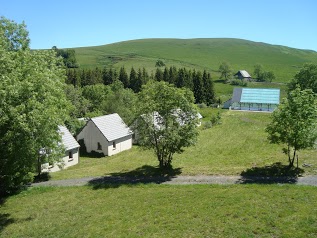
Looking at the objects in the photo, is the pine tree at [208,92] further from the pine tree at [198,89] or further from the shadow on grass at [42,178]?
the shadow on grass at [42,178]

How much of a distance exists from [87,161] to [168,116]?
17.9 m

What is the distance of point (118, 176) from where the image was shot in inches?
1086

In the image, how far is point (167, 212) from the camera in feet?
59.2

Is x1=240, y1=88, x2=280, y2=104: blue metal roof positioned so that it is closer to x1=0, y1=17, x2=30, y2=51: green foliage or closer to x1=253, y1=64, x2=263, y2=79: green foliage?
x1=0, y1=17, x2=30, y2=51: green foliage

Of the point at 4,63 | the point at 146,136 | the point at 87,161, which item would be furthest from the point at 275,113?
the point at 87,161

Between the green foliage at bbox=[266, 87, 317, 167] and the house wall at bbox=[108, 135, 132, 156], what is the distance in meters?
24.5

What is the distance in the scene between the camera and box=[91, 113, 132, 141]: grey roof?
42969mm

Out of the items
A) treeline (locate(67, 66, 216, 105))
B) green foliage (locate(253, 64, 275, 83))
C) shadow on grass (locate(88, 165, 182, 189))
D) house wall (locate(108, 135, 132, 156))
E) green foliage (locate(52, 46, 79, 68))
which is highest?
green foliage (locate(52, 46, 79, 68))

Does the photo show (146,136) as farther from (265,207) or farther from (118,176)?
(265,207)

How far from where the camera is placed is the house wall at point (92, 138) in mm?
42747


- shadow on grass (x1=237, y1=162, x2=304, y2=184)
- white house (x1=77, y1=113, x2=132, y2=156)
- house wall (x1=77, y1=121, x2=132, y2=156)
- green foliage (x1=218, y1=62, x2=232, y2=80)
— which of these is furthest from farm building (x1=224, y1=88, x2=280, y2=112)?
green foliage (x1=218, y1=62, x2=232, y2=80)

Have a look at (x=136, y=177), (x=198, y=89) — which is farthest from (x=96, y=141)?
(x=198, y=89)

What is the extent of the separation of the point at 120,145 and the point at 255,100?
4434cm

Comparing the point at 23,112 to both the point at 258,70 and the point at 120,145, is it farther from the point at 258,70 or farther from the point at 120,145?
the point at 258,70
